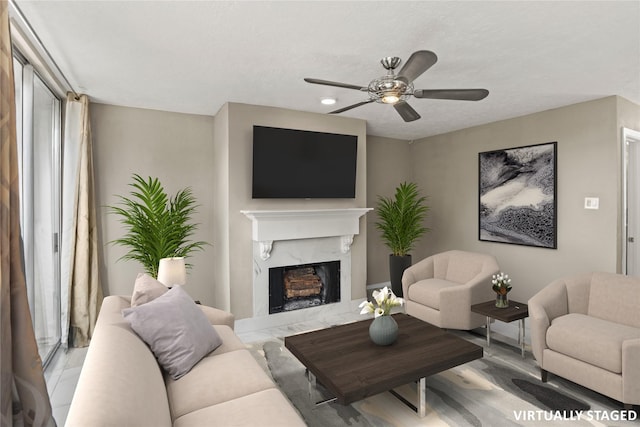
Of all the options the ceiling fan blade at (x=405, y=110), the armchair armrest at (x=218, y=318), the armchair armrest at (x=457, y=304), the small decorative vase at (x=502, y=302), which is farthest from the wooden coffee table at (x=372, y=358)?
the ceiling fan blade at (x=405, y=110)

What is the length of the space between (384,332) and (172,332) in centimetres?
142

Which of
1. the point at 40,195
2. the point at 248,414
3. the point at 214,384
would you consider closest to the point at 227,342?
the point at 214,384

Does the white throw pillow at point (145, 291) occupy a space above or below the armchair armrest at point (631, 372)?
above

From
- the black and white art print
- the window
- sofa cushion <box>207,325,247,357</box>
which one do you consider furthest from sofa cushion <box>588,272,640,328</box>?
the window

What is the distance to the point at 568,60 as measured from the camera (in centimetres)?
271

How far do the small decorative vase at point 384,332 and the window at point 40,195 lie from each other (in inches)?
100

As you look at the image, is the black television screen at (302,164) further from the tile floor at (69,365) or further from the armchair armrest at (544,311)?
the armchair armrest at (544,311)

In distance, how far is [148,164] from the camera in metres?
A: 4.09

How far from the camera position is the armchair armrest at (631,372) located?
2.20m

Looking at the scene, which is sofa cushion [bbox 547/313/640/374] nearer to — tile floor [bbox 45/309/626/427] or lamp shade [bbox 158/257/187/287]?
tile floor [bbox 45/309/626/427]

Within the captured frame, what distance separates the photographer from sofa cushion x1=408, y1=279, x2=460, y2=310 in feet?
12.5

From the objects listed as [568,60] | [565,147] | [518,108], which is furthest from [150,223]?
[565,147]

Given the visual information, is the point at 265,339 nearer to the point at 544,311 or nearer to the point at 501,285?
the point at 501,285

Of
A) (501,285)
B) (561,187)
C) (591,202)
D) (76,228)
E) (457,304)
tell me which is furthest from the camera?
(561,187)
